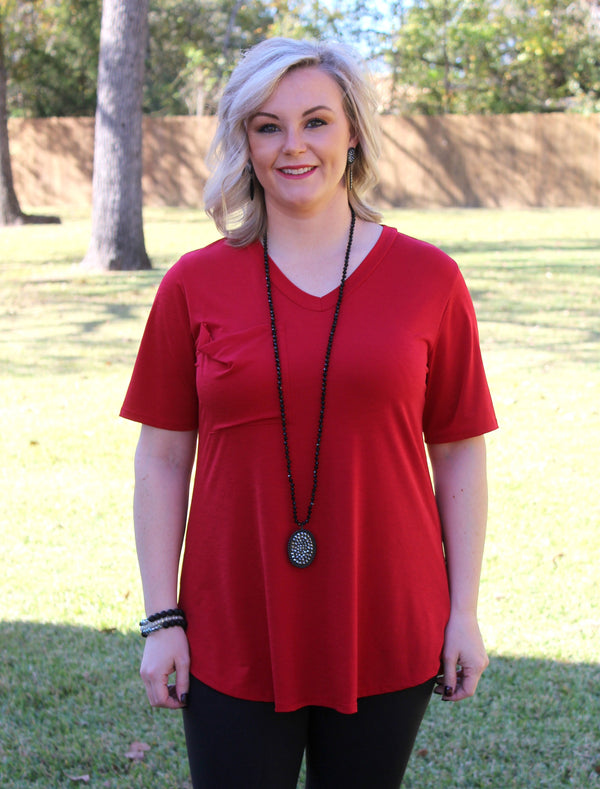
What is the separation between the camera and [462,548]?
202 centimetres

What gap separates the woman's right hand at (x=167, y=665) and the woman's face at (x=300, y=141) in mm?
926

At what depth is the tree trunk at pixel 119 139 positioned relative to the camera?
13.7 metres

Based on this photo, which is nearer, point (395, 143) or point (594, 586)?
point (594, 586)

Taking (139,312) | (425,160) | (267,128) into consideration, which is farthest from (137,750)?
(425,160)

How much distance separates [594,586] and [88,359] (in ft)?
19.9

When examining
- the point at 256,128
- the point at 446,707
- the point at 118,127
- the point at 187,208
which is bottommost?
the point at 187,208

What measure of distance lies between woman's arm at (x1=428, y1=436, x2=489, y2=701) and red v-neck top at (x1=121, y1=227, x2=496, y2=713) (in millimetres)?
52

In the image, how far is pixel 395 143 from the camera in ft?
89.8

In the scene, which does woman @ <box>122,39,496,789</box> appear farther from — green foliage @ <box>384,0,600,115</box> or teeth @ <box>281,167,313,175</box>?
green foliage @ <box>384,0,600,115</box>

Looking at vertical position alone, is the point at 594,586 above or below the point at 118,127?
below

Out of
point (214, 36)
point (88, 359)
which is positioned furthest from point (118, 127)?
point (214, 36)

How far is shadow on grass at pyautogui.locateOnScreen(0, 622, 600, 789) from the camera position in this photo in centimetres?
341

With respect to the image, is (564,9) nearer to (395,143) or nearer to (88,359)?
(395,143)

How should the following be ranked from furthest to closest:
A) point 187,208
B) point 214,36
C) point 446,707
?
point 214,36, point 187,208, point 446,707
